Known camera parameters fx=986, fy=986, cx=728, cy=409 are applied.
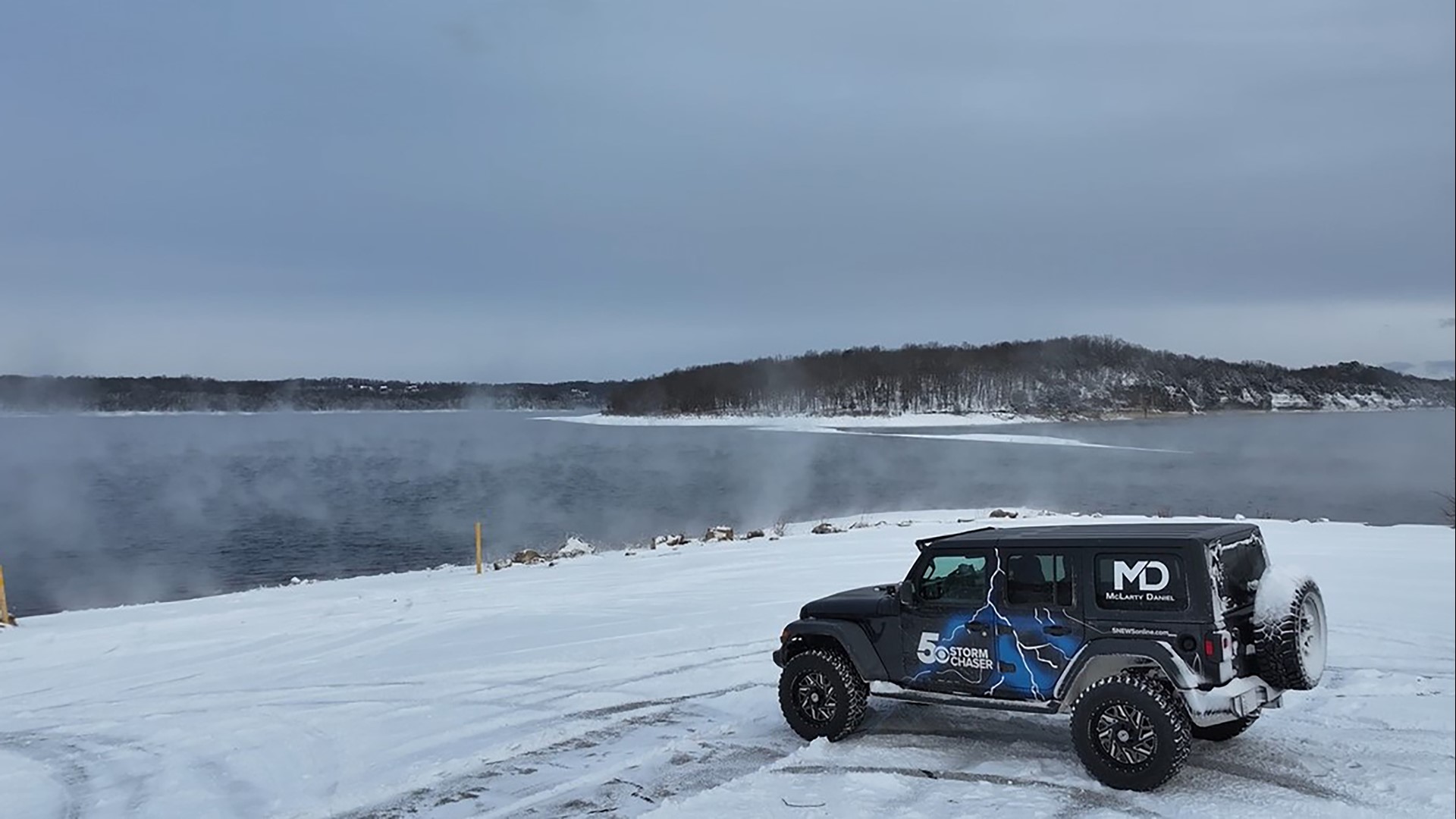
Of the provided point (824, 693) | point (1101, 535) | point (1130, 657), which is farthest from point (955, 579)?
point (824, 693)

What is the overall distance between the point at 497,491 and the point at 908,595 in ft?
131

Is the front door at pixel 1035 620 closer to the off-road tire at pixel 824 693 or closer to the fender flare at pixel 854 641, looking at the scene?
the fender flare at pixel 854 641

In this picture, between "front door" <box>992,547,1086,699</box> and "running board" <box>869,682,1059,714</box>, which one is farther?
"running board" <box>869,682,1059,714</box>

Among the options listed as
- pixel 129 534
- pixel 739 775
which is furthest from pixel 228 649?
pixel 129 534

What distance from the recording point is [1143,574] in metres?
7.06

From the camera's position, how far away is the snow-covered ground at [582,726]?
23.6 feet

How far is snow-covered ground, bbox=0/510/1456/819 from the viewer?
720 cm

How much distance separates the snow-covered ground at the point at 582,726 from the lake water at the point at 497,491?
11.0ft

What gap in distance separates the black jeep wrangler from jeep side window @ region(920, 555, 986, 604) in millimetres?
12

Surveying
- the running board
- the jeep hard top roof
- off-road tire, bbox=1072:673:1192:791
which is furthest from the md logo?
the running board

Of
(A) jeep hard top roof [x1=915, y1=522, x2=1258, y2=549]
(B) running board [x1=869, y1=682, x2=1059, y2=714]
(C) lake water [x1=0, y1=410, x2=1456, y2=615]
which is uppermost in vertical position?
(A) jeep hard top roof [x1=915, y1=522, x2=1258, y2=549]

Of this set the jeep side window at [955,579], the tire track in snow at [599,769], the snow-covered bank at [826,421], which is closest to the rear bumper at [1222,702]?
the jeep side window at [955,579]

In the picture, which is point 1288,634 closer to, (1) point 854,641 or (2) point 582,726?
(1) point 854,641

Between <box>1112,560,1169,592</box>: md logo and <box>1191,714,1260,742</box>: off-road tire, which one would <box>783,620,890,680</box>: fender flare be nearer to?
<box>1112,560,1169,592</box>: md logo
